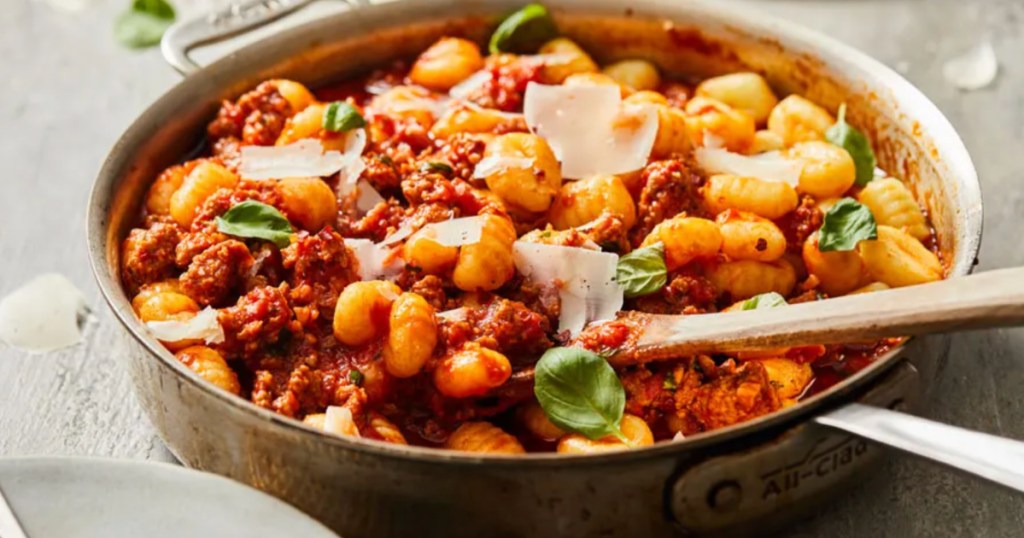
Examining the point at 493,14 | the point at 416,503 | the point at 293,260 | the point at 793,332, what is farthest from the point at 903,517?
the point at 493,14

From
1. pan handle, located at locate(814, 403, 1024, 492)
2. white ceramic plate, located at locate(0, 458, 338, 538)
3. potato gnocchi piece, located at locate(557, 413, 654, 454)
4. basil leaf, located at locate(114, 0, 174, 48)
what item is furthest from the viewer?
basil leaf, located at locate(114, 0, 174, 48)

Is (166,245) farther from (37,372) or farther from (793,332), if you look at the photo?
(793,332)

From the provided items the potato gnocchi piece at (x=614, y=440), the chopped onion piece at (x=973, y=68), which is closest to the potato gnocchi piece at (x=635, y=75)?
the chopped onion piece at (x=973, y=68)

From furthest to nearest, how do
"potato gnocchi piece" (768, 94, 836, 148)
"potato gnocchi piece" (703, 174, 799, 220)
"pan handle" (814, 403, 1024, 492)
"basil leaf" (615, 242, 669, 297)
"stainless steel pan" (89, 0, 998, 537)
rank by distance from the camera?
"potato gnocchi piece" (768, 94, 836, 148) < "potato gnocchi piece" (703, 174, 799, 220) < "basil leaf" (615, 242, 669, 297) < "stainless steel pan" (89, 0, 998, 537) < "pan handle" (814, 403, 1024, 492)

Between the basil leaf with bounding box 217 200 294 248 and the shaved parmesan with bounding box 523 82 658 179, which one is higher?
the shaved parmesan with bounding box 523 82 658 179

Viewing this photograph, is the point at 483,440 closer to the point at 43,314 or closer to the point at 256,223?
the point at 256,223

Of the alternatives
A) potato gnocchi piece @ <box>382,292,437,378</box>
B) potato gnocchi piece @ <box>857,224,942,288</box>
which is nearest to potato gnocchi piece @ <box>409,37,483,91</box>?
potato gnocchi piece @ <box>382,292,437,378</box>

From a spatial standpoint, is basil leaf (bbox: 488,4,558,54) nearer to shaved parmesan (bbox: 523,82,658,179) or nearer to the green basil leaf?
shaved parmesan (bbox: 523,82,658,179)
